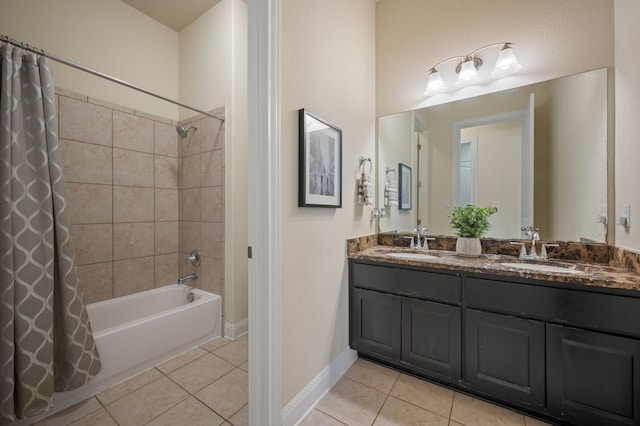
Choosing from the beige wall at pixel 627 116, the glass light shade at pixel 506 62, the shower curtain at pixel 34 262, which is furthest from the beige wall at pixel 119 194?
the beige wall at pixel 627 116

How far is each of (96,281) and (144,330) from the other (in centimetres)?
77

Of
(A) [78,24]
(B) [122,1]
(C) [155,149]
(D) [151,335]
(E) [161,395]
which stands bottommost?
(E) [161,395]

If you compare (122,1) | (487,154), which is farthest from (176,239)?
(487,154)

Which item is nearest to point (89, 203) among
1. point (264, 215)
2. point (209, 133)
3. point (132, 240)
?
point (132, 240)

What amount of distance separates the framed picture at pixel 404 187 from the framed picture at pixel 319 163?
775mm

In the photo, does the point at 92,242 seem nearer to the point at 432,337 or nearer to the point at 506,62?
the point at 432,337

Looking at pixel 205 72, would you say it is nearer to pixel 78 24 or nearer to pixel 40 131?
pixel 78 24

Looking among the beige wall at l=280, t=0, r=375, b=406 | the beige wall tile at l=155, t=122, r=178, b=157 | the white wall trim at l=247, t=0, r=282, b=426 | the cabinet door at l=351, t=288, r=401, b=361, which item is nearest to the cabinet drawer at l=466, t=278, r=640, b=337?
the cabinet door at l=351, t=288, r=401, b=361

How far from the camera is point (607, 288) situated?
1117 millimetres

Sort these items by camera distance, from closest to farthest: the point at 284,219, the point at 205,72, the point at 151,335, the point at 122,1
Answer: the point at 284,219 → the point at 151,335 → the point at 122,1 → the point at 205,72

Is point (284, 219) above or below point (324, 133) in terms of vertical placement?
below

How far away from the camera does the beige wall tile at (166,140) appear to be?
2.51 metres

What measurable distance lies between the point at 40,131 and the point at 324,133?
5.15 ft

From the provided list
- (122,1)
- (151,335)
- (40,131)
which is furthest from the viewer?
(122,1)
